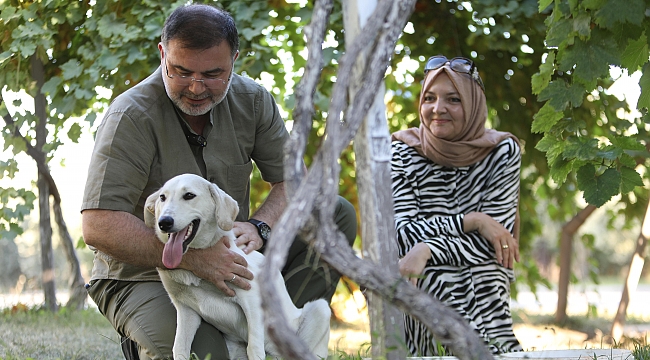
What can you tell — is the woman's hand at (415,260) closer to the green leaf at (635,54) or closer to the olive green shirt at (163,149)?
the olive green shirt at (163,149)

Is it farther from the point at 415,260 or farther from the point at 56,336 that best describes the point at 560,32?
the point at 56,336

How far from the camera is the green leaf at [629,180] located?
110 inches

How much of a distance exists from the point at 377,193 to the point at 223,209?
1071 millimetres

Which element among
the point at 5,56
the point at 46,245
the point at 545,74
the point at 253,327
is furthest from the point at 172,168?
the point at 46,245

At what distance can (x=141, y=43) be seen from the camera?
4.58 meters

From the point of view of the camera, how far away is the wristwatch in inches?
136

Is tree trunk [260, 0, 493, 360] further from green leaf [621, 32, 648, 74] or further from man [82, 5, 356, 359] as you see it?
green leaf [621, 32, 648, 74]

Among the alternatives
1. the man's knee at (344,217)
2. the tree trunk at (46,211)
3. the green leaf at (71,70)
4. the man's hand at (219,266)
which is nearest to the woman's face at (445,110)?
the man's knee at (344,217)

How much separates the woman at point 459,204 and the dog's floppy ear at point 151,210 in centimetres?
131

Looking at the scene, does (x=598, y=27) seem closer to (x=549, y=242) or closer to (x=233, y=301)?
(x=233, y=301)

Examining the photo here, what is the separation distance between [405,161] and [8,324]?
2906 mm

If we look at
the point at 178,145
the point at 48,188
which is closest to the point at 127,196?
the point at 178,145

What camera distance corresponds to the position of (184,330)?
122 inches

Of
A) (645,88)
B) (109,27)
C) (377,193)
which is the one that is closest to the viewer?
(377,193)
